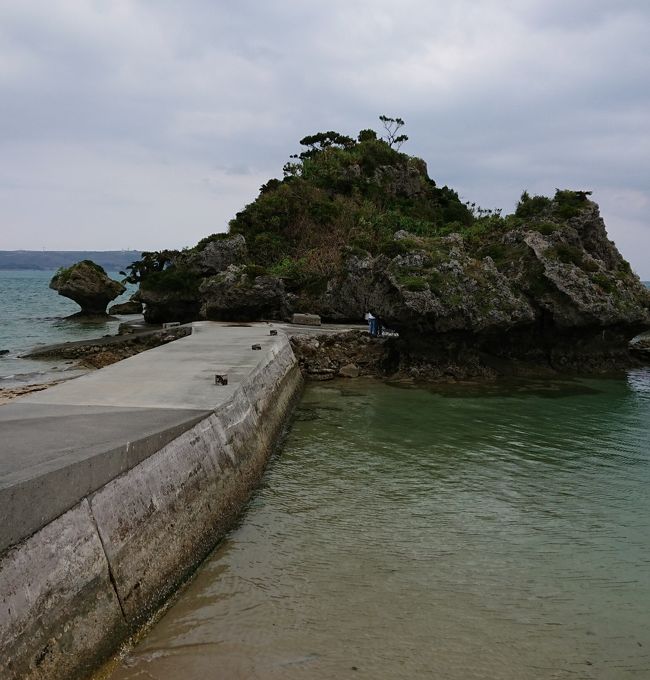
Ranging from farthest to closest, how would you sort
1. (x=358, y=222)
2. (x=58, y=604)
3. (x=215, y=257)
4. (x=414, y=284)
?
(x=358, y=222)
(x=215, y=257)
(x=414, y=284)
(x=58, y=604)

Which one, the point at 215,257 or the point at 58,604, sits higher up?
the point at 215,257

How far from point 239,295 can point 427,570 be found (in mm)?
20436

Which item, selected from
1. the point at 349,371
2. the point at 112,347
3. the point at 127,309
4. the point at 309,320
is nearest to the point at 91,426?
the point at 349,371

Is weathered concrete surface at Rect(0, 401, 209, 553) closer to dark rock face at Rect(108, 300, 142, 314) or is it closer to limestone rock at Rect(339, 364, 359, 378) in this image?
limestone rock at Rect(339, 364, 359, 378)

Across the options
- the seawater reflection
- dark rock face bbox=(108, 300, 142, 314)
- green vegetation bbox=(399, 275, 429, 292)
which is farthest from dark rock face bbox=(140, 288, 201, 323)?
the seawater reflection

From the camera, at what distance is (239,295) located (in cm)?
2548

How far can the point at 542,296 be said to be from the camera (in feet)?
66.3

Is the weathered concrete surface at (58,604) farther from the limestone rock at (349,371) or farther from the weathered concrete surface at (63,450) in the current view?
the limestone rock at (349,371)

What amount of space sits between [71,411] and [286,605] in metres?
3.75

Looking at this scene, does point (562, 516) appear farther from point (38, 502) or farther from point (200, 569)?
point (38, 502)

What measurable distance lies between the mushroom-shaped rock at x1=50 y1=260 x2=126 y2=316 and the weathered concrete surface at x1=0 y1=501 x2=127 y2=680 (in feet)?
134

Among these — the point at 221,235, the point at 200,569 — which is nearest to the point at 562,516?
the point at 200,569

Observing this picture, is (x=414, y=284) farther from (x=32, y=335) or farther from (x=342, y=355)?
(x=32, y=335)

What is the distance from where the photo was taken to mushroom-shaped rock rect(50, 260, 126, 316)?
42.0 metres
